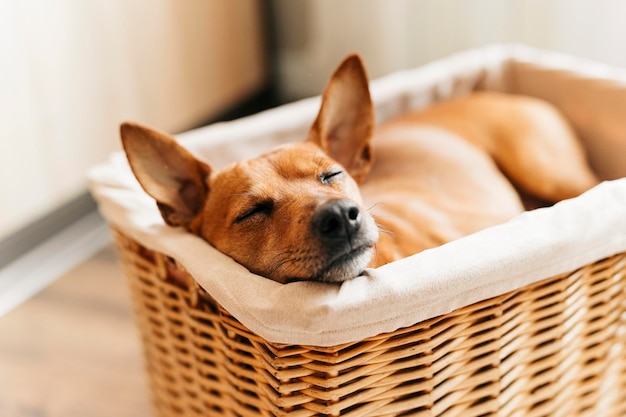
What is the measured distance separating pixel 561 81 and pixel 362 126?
28.6 inches

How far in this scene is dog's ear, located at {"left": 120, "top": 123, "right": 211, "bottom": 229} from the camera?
144cm

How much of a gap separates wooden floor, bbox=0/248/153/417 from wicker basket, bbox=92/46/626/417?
0.97 ft

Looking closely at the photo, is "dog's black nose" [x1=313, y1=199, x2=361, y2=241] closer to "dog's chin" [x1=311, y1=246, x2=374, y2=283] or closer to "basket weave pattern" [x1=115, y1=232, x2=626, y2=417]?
"dog's chin" [x1=311, y1=246, x2=374, y2=283]

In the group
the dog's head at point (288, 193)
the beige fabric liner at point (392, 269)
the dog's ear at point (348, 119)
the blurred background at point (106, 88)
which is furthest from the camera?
the blurred background at point (106, 88)

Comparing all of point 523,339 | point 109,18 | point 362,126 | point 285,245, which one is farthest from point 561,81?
point 109,18

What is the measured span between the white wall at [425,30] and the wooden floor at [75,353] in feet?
4.60

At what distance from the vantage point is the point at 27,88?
232 centimetres

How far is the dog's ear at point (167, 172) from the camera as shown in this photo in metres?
1.44

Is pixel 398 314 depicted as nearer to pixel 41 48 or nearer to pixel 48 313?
pixel 48 313

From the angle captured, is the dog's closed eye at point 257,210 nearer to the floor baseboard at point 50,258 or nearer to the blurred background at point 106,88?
the blurred background at point 106,88

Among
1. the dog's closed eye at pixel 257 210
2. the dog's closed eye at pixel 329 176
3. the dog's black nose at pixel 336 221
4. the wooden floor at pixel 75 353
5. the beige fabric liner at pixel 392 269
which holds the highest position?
the dog's black nose at pixel 336 221

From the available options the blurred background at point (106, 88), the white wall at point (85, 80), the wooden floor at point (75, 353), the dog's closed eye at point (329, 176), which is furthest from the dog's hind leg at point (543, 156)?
the white wall at point (85, 80)

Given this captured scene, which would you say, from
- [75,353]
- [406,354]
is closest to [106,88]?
[75,353]

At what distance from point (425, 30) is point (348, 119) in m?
1.49
